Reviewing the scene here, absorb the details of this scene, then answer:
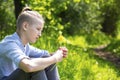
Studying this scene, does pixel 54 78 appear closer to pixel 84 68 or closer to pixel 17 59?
pixel 17 59

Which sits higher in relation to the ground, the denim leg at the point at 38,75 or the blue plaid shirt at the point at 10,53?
the blue plaid shirt at the point at 10,53

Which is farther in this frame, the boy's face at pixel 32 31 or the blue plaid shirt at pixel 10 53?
the boy's face at pixel 32 31

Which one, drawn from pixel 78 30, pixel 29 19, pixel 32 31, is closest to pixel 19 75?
pixel 32 31

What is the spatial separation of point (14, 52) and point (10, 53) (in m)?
0.06

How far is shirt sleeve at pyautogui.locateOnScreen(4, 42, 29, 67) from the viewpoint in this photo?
4.57 m

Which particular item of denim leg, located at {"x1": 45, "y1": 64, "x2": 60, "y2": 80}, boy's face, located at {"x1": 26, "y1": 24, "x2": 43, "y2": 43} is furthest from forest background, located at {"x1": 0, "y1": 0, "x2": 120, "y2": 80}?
boy's face, located at {"x1": 26, "y1": 24, "x2": 43, "y2": 43}

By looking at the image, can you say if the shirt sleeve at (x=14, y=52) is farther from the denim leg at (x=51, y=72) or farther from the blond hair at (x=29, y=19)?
the denim leg at (x=51, y=72)

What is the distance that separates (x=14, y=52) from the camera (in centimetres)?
466

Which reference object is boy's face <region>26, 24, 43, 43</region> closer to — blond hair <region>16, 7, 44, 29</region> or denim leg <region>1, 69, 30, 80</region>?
blond hair <region>16, 7, 44, 29</region>

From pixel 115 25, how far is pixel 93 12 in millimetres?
4796

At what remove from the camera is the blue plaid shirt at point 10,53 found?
182 inches

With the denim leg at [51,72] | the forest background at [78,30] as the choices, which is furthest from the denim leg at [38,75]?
the forest background at [78,30]

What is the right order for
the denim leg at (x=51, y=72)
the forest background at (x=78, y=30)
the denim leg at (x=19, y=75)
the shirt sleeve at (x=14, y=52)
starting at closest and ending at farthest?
the shirt sleeve at (x=14, y=52)
the denim leg at (x=19, y=75)
the denim leg at (x=51, y=72)
the forest background at (x=78, y=30)

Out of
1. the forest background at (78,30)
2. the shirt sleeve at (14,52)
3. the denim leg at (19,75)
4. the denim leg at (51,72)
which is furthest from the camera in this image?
the forest background at (78,30)
